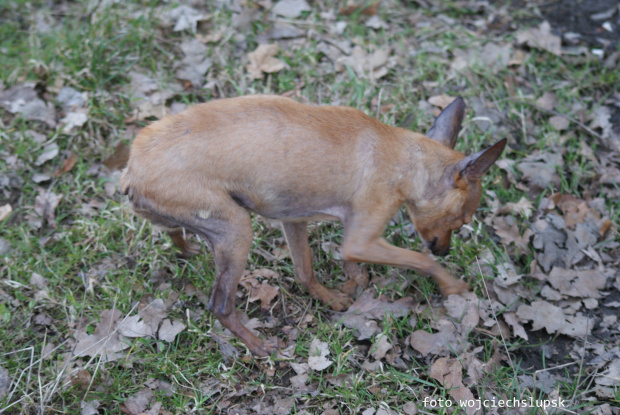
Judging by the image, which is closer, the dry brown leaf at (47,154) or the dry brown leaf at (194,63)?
the dry brown leaf at (47,154)

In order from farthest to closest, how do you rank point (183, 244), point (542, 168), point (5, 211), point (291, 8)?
point (291, 8), point (542, 168), point (5, 211), point (183, 244)

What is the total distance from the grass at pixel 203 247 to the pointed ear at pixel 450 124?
971mm

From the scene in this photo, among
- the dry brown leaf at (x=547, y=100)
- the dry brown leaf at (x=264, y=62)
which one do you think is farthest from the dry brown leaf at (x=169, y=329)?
the dry brown leaf at (x=547, y=100)

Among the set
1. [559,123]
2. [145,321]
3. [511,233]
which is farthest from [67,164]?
[559,123]

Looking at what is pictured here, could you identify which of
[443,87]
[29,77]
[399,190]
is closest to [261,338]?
[399,190]

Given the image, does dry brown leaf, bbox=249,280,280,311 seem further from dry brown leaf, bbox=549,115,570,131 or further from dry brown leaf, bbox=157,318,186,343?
dry brown leaf, bbox=549,115,570,131

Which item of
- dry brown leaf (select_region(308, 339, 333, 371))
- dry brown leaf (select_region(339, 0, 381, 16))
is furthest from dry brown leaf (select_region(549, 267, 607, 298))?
dry brown leaf (select_region(339, 0, 381, 16))

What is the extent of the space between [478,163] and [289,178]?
4.45 ft

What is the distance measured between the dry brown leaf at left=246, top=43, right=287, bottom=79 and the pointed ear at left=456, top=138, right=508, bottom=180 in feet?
9.60

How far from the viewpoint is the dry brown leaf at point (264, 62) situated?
646cm

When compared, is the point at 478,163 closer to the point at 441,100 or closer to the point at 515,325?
the point at 515,325

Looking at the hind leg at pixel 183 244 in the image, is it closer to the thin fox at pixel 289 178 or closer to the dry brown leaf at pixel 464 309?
the thin fox at pixel 289 178

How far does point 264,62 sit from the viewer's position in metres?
6.60

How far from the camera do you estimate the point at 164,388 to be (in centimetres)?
434
